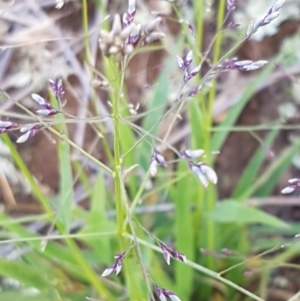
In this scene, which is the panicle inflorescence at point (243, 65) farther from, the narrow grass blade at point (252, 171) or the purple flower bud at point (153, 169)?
the narrow grass blade at point (252, 171)

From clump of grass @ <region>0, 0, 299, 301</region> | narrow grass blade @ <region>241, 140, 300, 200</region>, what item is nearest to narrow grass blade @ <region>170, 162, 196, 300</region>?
clump of grass @ <region>0, 0, 299, 301</region>

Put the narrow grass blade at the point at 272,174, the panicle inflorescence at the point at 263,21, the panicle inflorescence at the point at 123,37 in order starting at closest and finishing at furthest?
1. the panicle inflorescence at the point at 123,37
2. the panicle inflorescence at the point at 263,21
3. the narrow grass blade at the point at 272,174

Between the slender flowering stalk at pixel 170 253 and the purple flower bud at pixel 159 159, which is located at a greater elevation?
the purple flower bud at pixel 159 159

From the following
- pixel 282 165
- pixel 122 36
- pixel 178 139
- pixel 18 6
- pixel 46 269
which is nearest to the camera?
pixel 122 36

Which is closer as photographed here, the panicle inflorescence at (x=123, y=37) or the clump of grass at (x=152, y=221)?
the panicle inflorescence at (x=123, y=37)

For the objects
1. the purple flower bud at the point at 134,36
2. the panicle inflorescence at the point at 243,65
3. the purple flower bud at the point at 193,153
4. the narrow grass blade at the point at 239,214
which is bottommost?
the narrow grass blade at the point at 239,214

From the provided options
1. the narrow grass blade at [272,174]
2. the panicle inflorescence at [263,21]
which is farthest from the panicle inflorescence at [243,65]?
the narrow grass blade at [272,174]

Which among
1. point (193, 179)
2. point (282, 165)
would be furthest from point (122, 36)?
point (282, 165)

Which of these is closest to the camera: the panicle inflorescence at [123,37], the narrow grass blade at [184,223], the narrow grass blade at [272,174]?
the panicle inflorescence at [123,37]

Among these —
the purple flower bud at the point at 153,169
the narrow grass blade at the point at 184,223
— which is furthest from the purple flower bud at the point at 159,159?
the narrow grass blade at the point at 184,223

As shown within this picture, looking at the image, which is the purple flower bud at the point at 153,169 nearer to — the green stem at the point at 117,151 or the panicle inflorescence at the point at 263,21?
the green stem at the point at 117,151

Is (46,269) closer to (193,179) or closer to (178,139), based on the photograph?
(193,179)
